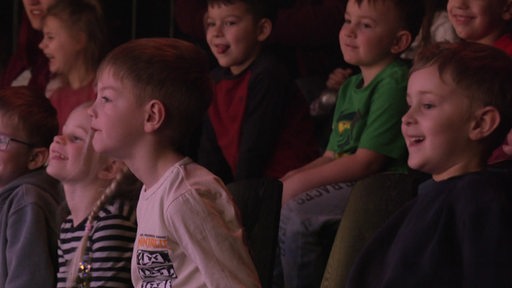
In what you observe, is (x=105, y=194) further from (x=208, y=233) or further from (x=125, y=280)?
(x=208, y=233)

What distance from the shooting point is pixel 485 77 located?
2.30 meters

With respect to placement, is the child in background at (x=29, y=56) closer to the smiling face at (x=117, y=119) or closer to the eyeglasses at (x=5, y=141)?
the eyeglasses at (x=5, y=141)

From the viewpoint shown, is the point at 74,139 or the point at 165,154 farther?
the point at 74,139

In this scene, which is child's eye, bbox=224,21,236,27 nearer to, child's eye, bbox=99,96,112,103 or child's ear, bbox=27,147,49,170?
child's ear, bbox=27,147,49,170

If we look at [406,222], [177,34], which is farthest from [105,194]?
[177,34]

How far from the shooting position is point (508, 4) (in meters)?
3.04

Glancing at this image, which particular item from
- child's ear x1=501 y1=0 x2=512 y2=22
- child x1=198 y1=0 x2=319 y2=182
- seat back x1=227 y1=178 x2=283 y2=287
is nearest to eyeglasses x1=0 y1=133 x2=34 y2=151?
child x1=198 y1=0 x2=319 y2=182

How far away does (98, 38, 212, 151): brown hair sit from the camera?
2.52 meters

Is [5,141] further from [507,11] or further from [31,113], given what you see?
[507,11]

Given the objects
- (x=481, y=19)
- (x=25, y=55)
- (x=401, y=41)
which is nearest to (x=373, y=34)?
(x=401, y=41)

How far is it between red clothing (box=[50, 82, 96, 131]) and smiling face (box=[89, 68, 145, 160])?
1.67 m

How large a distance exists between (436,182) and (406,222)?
0.11 m

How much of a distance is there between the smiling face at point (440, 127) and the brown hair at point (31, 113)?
4.70ft

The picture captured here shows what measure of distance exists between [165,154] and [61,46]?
6.66 ft
